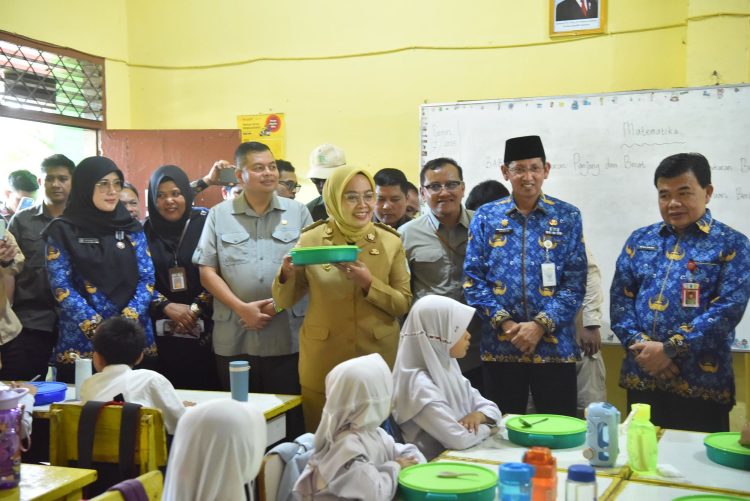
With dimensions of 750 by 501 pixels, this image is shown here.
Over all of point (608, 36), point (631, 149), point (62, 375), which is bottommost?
point (62, 375)

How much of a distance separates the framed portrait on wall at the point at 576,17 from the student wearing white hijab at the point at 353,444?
12.3ft

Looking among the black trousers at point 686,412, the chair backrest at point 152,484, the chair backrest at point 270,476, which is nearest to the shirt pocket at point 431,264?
the black trousers at point 686,412

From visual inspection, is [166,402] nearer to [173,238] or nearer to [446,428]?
[446,428]

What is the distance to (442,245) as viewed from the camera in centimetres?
358

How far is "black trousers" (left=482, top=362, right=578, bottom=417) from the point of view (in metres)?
3.19

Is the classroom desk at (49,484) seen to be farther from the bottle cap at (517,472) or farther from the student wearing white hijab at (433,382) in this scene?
the bottle cap at (517,472)

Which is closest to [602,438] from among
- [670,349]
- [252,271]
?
[670,349]

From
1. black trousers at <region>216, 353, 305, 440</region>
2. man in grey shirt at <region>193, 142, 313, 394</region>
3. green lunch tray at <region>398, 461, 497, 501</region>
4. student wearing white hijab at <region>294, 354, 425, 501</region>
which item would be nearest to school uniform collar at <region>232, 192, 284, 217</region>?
man in grey shirt at <region>193, 142, 313, 394</region>

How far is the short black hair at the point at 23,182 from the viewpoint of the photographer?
4883 millimetres

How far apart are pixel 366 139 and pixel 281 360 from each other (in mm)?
2635

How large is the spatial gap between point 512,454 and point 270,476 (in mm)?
790

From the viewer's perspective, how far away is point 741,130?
4.35 meters

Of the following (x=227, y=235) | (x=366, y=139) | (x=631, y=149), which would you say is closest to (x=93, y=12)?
(x=366, y=139)

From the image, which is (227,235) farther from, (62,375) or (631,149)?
(631,149)
